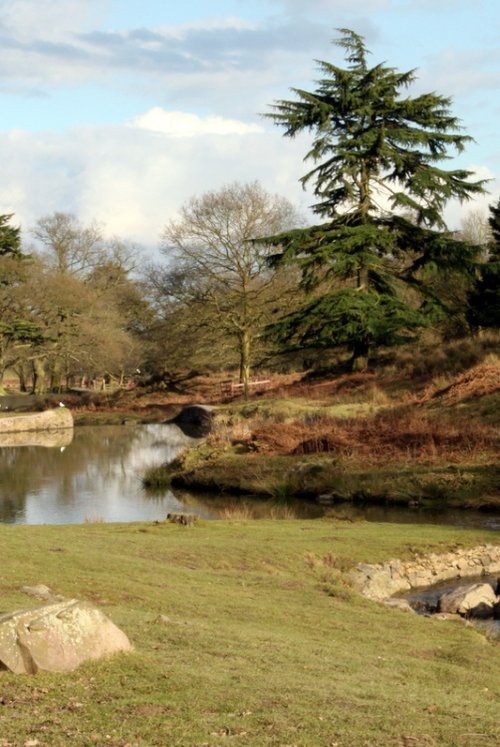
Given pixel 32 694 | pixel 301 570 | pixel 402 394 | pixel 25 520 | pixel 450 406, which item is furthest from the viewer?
pixel 402 394

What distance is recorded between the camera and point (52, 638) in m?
7.40

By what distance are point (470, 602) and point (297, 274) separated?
46.2 metres

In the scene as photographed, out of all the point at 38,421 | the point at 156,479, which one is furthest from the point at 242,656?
the point at 38,421

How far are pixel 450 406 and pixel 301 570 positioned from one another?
783 inches

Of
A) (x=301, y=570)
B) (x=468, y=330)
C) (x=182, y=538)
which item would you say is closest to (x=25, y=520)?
(x=182, y=538)

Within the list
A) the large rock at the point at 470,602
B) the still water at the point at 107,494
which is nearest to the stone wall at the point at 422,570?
the large rock at the point at 470,602

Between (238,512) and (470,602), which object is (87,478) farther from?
(470,602)

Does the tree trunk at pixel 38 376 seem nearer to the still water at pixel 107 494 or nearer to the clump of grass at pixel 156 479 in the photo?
the still water at pixel 107 494

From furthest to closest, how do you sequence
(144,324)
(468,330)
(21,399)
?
(144,324) < (21,399) < (468,330)

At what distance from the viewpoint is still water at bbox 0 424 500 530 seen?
83.2ft

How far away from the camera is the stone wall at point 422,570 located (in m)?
16.8

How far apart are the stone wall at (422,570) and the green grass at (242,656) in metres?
0.43

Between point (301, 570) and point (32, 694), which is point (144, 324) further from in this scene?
point (32, 694)

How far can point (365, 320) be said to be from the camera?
150 feet
